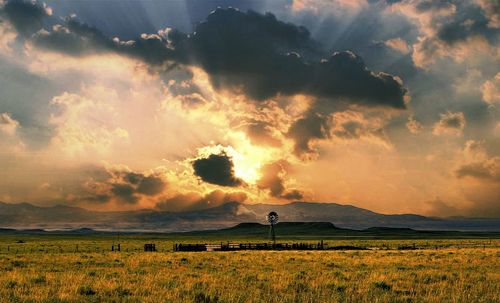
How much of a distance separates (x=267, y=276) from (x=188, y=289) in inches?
341

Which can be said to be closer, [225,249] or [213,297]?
[213,297]

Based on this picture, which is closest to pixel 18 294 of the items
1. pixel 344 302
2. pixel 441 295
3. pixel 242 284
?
pixel 242 284

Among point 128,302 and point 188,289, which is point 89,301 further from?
point 188,289

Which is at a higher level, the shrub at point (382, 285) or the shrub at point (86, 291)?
the shrub at point (86, 291)

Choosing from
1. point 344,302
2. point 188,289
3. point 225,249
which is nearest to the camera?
point 344,302

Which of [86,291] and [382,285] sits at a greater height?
[86,291]

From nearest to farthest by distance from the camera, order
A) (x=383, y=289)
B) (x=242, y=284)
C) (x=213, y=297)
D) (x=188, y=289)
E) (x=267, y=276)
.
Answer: (x=213, y=297) → (x=188, y=289) → (x=383, y=289) → (x=242, y=284) → (x=267, y=276)

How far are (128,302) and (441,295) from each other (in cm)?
1268

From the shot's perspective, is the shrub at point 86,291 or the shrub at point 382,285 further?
the shrub at point 382,285

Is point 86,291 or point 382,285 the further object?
point 382,285

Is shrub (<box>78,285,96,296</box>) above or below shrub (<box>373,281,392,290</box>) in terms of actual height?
above

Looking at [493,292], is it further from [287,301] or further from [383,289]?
[287,301]

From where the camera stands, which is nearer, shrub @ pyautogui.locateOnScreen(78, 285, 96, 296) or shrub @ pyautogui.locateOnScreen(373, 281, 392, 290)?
shrub @ pyautogui.locateOnScreen(78, 285, 96, 296)

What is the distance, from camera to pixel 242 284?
981 inches
